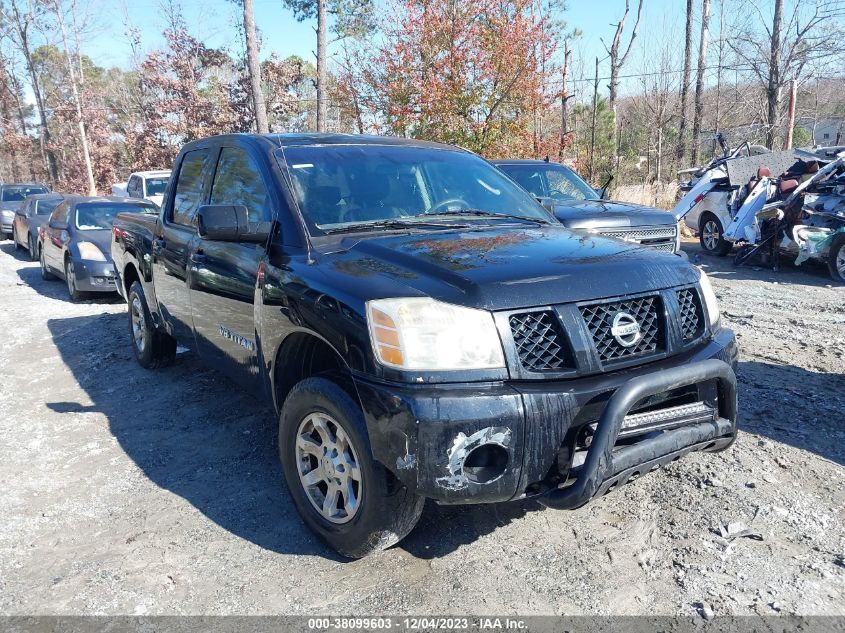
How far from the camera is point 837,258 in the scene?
30.5 feet

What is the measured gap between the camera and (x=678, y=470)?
12.2 feet

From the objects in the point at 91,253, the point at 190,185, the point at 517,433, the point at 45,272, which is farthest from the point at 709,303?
the point at 45,272

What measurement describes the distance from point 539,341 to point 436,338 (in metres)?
0.41

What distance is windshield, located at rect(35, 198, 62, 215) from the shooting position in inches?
640

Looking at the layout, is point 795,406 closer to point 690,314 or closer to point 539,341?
point 690,314

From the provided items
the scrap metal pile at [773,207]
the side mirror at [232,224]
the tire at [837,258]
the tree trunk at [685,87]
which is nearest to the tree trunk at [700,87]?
the tree trunk at [685,87]

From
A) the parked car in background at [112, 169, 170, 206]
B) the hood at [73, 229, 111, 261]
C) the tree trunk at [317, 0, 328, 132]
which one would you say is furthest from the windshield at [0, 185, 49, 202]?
the hood at [73, 229, 111, 261]

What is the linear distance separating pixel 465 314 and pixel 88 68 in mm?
54766

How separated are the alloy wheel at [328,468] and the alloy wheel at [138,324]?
10.8ft

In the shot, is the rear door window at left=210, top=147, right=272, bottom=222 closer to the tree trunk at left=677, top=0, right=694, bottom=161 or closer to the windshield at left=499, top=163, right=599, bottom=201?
the windshield at left=499, top=163, right=599, bottom=201

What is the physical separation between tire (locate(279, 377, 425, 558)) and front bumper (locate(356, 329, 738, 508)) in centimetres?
16

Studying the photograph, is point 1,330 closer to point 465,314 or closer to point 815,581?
point 465,314

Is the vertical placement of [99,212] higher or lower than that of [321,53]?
lower

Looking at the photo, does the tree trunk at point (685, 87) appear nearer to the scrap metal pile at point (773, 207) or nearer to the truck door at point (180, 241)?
the scrap metal pile at point (773, 207)
